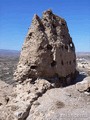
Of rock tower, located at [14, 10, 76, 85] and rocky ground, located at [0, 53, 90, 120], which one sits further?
rock tower, located at [14, 10, 76, 85]

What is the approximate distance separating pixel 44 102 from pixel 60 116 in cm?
249

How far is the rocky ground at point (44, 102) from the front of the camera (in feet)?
61.4

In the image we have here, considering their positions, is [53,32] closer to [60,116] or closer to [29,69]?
[29,69]

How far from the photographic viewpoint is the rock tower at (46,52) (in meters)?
23.1

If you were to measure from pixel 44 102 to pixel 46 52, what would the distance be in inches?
198

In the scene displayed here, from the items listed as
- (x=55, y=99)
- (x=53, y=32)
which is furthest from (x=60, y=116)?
(x=53, y=32)

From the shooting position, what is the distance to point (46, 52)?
2359cm

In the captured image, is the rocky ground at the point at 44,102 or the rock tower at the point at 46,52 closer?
the rocky ground at the point at 44,102

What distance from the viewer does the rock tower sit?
75.8ft

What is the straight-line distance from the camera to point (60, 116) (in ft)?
60.1

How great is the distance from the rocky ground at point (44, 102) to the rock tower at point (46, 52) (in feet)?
3.42

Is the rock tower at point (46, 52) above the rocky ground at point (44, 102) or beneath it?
above

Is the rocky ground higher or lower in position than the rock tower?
lower

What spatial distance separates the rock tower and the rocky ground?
1041mm
